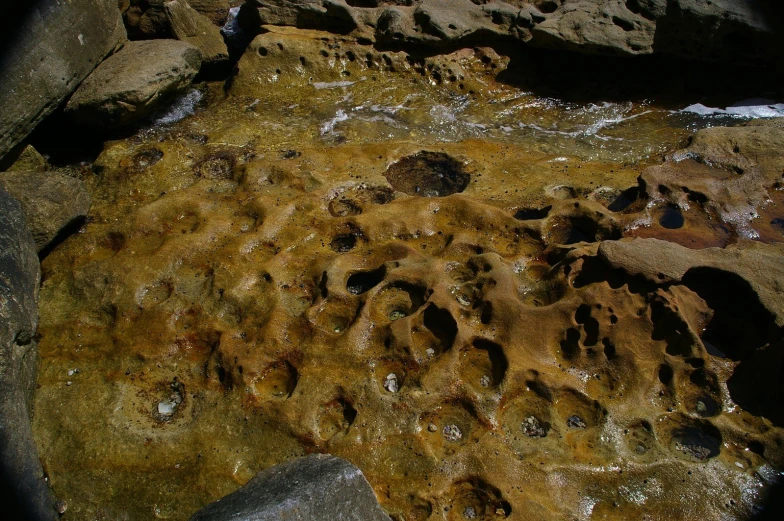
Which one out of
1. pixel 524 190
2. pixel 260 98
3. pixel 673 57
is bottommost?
pixel 260 98

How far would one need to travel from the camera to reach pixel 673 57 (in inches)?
243

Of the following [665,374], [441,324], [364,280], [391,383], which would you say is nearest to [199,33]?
[364,280]

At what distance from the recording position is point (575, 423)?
3217 millimetres

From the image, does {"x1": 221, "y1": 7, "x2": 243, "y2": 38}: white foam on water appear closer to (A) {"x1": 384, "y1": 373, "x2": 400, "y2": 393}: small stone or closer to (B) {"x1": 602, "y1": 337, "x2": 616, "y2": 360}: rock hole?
(A) {"x1": 384, "y1": 373, "x2": 400, "y2": 393}: small stone

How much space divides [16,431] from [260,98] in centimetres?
398

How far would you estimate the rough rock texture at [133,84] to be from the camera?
507 centimetres

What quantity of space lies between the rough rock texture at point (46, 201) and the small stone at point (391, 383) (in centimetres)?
259

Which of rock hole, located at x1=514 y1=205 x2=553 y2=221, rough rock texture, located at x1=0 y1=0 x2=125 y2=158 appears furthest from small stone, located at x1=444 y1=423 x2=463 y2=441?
rough rock texture, located at x1=0 y1=0 x2=125 y2=158

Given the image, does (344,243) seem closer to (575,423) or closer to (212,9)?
(575,423)

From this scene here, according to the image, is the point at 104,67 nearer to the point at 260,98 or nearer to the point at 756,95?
the point at 260,98

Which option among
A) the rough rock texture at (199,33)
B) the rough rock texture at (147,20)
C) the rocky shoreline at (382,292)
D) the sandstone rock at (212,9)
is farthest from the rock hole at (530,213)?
the sandstone rock at (212,9)

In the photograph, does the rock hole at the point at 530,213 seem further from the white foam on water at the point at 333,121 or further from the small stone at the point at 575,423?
the white foam on water at the point at 333,121

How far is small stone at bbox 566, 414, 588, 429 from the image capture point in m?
3.20

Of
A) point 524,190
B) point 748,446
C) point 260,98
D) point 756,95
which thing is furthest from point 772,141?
point 260,98
